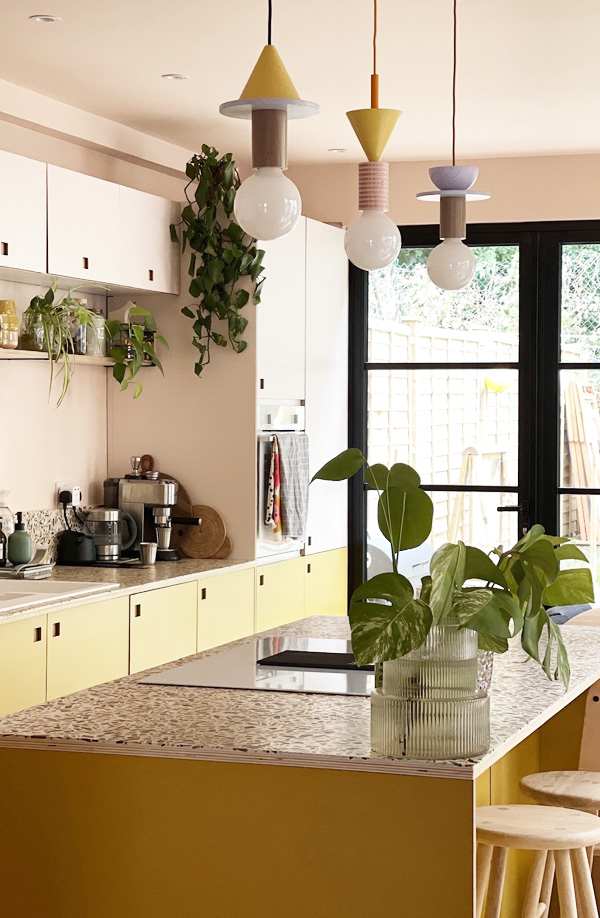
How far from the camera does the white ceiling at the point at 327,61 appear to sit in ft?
12.8

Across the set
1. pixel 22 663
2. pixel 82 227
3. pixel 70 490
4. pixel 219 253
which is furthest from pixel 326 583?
pixel 22 663

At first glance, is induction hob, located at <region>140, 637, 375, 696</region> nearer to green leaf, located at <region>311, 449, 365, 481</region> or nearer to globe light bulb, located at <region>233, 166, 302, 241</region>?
green leaf, located at <region>311, 449, 365, 481</region>

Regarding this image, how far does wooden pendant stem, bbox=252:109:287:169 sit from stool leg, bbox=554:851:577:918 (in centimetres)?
149

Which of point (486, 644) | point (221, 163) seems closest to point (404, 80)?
point (221, 163)

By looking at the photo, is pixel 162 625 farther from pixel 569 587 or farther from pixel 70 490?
pixel 569 587

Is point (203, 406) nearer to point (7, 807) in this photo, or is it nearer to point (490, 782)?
point (490, 782)

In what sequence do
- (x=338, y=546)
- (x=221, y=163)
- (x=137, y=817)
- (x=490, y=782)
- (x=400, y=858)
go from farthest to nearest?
(x=338, y=546) → (x=221, y=163) → (x=490, y=782) → (x=137, y=817) → (x=400, y=858)

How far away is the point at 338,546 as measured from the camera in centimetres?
634

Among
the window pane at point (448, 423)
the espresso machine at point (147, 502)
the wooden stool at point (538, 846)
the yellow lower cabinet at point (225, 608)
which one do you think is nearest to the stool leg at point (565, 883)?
the wooden stool at point (538, 846)

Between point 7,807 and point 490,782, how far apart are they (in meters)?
1.32

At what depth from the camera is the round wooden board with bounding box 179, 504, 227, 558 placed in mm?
5352

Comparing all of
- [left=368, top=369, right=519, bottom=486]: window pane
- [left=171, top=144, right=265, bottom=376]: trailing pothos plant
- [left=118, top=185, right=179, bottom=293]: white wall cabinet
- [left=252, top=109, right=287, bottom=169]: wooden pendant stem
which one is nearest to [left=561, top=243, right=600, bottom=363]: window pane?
[left=368, top=369, right=519, bottom=486]: window pane

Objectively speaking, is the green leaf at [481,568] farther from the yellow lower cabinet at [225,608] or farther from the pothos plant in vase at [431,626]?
the yellow lower cabinet at [225,608]

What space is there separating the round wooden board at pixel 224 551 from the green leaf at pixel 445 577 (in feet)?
11.4
